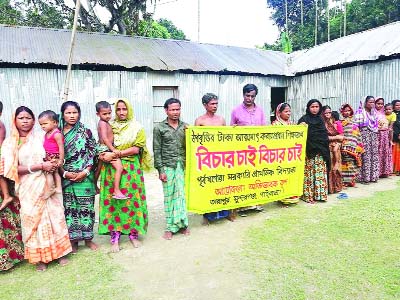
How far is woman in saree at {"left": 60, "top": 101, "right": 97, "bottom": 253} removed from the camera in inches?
125

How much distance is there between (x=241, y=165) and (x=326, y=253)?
1.54m

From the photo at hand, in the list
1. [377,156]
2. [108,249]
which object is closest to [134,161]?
[108,249]

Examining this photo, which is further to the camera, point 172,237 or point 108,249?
point 172,237

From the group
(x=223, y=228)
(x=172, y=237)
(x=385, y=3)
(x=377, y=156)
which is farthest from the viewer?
(x=385, y=3)

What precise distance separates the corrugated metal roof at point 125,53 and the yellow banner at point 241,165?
19.6ft

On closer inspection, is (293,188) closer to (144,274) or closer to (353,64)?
(144,274)

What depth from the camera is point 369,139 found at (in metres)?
6.22

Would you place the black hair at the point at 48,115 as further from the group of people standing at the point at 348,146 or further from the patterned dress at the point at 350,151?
the patterned dress at the point at 350,151

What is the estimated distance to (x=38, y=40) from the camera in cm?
900

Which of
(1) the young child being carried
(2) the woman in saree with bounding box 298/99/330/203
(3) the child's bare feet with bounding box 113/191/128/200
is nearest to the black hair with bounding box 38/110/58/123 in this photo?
(1) the young child being carried

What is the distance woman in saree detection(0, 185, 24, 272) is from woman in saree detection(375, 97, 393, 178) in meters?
6.45

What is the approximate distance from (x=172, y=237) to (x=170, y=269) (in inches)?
32.9

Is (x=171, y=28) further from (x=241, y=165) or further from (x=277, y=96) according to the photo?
(x=241, y=165)

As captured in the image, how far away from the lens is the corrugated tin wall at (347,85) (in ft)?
30.4
